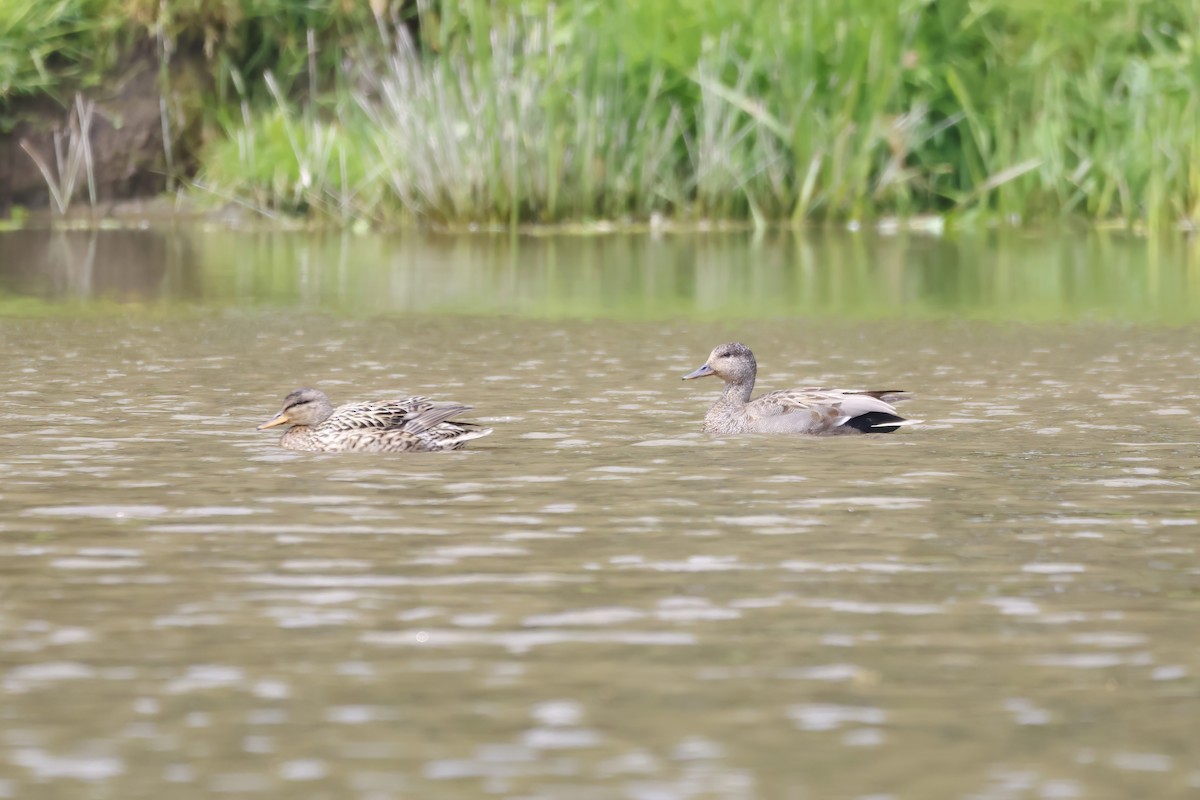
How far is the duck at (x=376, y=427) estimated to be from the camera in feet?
33.1

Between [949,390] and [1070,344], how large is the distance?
7.71 feet

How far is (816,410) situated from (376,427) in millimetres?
1869

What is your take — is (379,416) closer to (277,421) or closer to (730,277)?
(277,421)

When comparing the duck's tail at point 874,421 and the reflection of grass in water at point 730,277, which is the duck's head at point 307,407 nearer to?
the duck's tail at point 874,421

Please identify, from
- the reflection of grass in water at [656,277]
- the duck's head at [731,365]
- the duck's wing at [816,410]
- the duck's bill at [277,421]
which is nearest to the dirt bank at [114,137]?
the reflection of grass in water at [656,277]

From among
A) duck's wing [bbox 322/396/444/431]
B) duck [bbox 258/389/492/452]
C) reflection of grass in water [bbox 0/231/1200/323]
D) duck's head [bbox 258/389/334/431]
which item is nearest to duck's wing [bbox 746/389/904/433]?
duck [bbox 258/389/492/452]

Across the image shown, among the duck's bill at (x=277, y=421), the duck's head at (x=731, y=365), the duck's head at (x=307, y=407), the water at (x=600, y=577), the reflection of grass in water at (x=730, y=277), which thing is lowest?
the water at (x=600, y=577)

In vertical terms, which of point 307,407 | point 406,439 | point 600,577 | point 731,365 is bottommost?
point 600,577

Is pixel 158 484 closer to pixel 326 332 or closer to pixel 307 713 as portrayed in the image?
pixel 307 713

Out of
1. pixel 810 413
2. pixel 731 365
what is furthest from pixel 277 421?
pixel 810 413

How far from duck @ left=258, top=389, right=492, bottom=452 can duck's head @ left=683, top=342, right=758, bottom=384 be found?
1426 millimetres

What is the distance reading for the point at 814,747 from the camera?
17.6 feet

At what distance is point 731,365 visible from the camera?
36.9 feet

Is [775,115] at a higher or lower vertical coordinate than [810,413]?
higher
